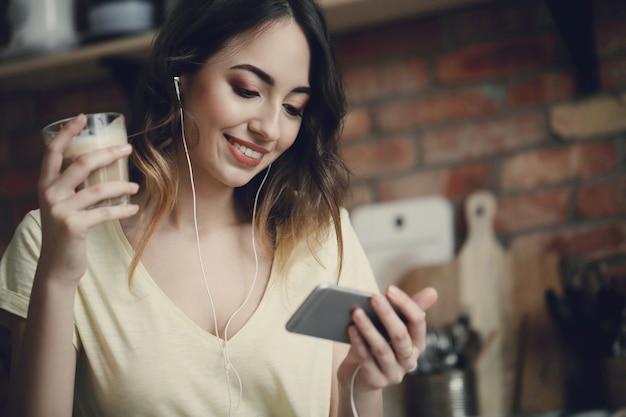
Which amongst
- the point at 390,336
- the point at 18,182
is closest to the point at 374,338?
the point at 390,336

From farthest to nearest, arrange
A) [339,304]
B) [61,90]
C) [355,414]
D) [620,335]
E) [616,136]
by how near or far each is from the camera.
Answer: [61,90] < [616,136] < [620,335] < [355,414] < [339,304]

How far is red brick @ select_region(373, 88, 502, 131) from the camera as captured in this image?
1794 millimetres

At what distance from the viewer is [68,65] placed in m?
1.90

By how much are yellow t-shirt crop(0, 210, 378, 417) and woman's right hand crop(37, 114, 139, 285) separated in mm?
244

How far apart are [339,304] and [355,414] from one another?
26cm

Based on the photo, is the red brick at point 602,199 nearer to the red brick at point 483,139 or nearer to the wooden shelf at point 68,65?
the red brick at point 483,139

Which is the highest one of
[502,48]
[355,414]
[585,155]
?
[502,48]

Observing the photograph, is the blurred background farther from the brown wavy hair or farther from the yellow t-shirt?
the yellow t-shirt

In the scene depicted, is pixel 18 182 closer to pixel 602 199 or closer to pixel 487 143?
pixel 487 143

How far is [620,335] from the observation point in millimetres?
1490

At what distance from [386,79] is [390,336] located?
1.03 m

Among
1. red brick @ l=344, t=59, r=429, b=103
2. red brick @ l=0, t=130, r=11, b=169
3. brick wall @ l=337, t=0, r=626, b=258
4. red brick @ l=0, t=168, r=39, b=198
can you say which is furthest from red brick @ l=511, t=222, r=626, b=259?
red brick @ l=0, t=130, r=11, b=169

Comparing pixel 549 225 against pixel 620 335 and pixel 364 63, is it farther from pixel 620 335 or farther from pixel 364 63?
pixel 364 63

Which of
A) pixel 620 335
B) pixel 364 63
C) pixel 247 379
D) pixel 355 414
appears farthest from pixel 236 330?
pixel 364 63
